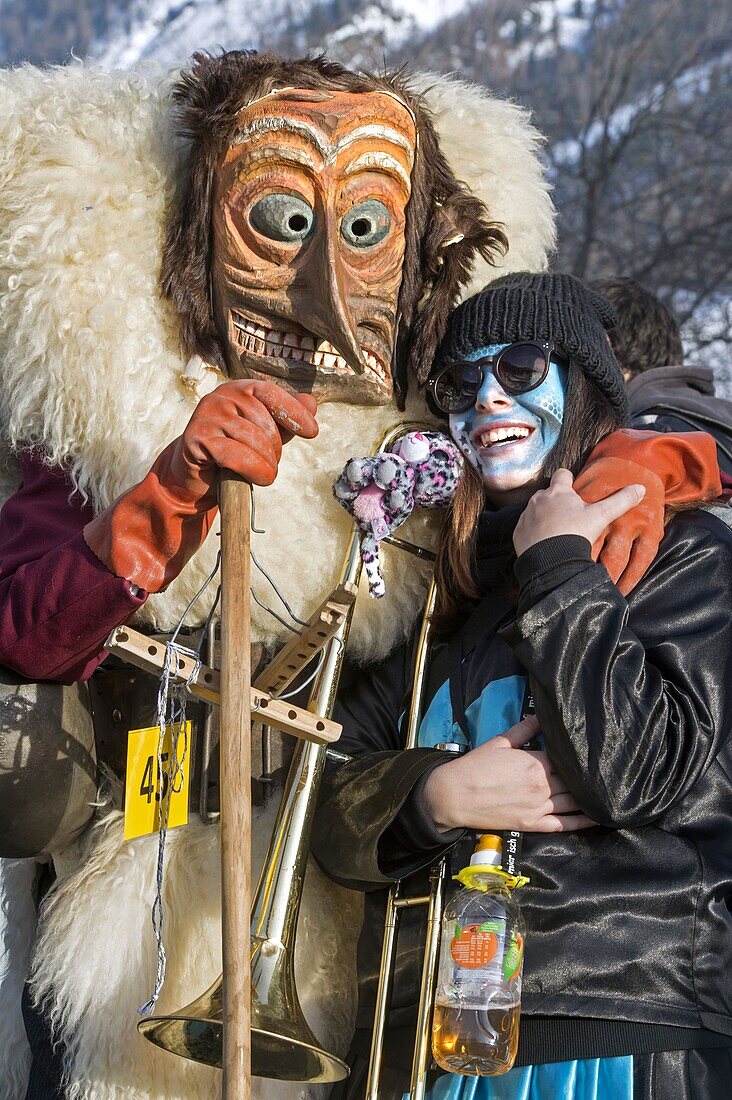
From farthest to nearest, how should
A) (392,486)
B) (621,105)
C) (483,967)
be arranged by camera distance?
(621,105) < (392,486) < (483,967)

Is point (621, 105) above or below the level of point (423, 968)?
above

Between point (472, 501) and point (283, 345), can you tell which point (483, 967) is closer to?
point (472, 501)

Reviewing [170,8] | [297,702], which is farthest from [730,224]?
[170,8]

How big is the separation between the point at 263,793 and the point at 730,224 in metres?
9.31

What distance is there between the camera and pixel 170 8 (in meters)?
25.5

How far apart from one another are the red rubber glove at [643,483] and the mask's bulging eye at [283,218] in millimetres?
733

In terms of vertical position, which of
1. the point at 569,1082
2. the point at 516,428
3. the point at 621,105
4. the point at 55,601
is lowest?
the point at 569,1082

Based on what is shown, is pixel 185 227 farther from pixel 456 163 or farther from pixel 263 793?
pixel 263 793

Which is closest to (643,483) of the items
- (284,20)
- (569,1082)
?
(569,1082)

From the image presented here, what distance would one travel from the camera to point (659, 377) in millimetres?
3949

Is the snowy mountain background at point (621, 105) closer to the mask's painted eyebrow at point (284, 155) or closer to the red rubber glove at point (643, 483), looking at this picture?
the mask's painted eyebrow at point (284, 155)

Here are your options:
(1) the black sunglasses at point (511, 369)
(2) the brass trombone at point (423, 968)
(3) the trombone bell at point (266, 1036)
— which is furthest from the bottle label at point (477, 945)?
(1) the black sunglasses at point (511, 369)

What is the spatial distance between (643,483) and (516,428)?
308 mm

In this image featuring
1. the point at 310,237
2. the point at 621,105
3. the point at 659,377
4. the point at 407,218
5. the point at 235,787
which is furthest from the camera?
the point at 621,105
